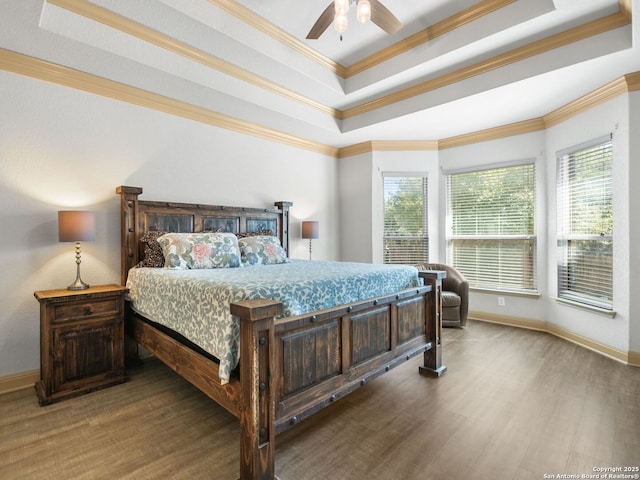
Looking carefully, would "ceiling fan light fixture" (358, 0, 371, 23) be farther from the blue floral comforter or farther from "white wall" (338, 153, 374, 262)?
"white wall" (338, 153, 374, 262)

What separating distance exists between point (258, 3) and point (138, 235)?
2.31m

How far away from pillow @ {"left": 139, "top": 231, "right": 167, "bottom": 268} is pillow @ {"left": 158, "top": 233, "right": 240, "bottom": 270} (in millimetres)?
72

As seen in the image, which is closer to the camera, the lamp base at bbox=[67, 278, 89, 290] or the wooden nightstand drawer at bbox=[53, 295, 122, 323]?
the wooden nightstand drawer at bbox=[53, 295, 122, 323]

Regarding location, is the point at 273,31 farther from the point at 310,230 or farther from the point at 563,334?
the point at 563,334

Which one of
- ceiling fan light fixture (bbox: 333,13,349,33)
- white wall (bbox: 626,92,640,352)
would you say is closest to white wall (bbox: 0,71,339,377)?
ceiling fan light fixture (bbox: 333,13,349,33)

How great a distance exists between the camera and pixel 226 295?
168cm

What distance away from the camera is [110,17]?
7.73ft

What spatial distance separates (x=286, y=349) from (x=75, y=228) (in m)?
2.09

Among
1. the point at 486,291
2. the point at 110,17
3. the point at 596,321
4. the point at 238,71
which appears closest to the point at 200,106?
the point at 238,71

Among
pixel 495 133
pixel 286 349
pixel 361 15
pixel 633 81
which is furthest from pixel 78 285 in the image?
pixel 633 81

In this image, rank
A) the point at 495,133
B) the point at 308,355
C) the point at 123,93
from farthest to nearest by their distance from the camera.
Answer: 1. the point at 495,133
2. the point at 123,93
3. the point at 308,355

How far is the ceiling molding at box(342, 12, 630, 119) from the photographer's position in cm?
252

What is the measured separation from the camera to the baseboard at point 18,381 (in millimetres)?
2527

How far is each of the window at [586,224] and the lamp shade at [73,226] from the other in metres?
4.88
